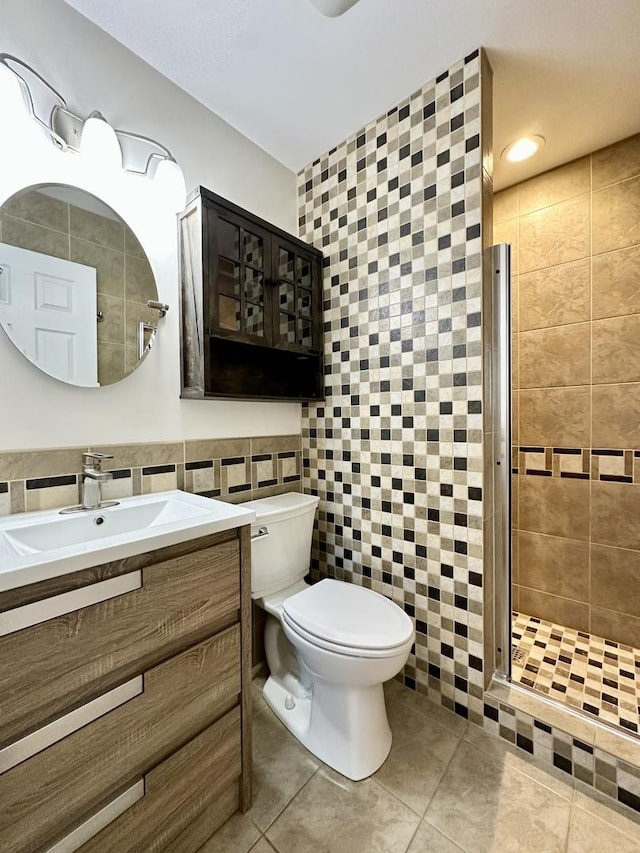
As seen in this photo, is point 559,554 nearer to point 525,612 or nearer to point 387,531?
point 525,612

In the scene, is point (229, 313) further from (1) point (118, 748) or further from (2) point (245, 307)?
(1) point (118, 748)

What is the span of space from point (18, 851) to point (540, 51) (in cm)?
258

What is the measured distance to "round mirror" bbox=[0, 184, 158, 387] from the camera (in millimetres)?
1066

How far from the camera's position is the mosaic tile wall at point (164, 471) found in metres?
1.07

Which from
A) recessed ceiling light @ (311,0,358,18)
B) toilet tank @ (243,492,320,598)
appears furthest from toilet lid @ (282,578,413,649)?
recessed ceiling light @ (311,0,358,18)

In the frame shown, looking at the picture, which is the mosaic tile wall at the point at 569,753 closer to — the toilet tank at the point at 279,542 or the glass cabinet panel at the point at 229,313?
the toilet tank at the point at 279,542

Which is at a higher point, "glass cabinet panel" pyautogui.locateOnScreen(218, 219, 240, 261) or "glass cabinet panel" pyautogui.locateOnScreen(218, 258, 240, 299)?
"glass cabinet panel" pyautogui.locateOnScreen(218, 219, 240, 261)

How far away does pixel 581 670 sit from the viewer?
1.62 meters

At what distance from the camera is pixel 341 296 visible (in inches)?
69.6

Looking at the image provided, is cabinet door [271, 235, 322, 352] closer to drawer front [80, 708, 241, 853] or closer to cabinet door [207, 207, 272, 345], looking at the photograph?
cabinet door [207, 207, 272, 345]

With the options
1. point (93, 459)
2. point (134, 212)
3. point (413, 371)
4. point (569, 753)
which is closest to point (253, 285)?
point (134, 212)

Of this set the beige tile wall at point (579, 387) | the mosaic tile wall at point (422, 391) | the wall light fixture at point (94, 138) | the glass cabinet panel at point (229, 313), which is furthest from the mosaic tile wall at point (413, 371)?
the beige tile wall at point (579, 387)

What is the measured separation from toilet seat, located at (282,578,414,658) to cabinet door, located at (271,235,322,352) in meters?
1.04

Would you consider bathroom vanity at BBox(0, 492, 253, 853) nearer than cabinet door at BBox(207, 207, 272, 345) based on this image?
Yes
